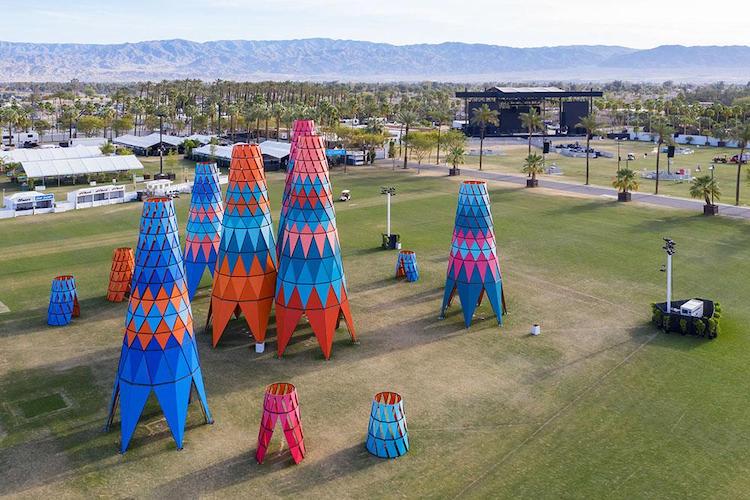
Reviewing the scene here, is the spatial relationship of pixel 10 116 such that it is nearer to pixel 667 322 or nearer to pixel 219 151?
pixel 219 151

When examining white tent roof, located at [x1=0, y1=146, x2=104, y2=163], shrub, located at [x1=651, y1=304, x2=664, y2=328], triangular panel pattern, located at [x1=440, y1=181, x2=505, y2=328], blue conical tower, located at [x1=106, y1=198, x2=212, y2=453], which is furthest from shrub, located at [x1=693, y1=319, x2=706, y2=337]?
white tent roof, located at [x1=0, y1=146, x2=104, y2=163]

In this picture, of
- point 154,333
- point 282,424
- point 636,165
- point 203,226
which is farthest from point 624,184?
point 154,333

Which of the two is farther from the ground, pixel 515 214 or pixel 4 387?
pixel 515 214

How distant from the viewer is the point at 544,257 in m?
49.1

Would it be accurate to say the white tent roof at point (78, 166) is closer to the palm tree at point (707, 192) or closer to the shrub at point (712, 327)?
the palm tree at point (707, 192)

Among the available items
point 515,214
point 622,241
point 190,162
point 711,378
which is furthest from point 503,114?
point 711,378

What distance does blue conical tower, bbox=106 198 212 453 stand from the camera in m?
23.7

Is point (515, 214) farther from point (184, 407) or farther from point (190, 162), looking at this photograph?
point (190, 162)

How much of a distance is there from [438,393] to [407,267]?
53.4 ft

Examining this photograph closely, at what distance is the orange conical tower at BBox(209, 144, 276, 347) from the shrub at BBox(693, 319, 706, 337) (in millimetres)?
21622

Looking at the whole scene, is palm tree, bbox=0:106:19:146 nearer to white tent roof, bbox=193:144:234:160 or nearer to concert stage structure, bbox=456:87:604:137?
white tent roof, bbox=193:144:234:160

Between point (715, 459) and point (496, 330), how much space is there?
44.7 ft

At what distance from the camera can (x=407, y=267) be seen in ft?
143

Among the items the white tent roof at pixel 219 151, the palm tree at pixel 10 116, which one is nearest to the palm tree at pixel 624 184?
the white tent roof at pixel 219 151
